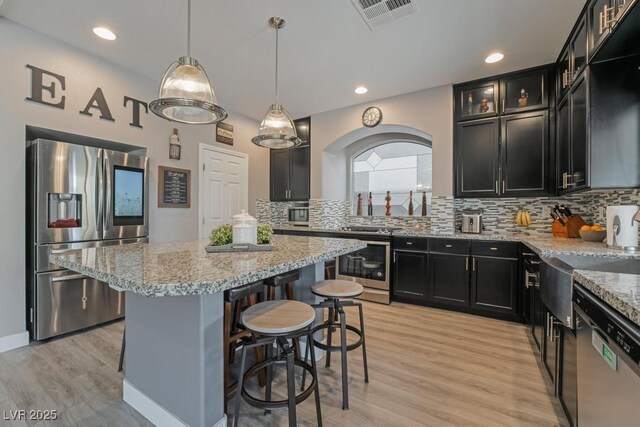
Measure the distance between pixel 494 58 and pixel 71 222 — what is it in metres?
A: 4.34

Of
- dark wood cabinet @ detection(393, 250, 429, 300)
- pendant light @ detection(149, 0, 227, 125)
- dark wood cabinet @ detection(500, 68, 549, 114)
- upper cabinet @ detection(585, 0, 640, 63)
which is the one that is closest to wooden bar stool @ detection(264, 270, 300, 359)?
pendant light @ detection(149, 0, 227, 125)

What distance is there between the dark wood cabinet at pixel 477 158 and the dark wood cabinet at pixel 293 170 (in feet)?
7.37

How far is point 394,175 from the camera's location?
4.66m

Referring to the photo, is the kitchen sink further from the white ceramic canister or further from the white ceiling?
the white ceramic canister

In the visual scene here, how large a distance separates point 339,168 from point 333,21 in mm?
2739

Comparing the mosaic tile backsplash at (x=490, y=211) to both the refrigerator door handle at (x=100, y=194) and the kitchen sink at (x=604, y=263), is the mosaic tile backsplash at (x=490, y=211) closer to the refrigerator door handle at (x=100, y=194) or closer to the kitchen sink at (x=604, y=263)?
the kitchen sink at (x=604, y=263)

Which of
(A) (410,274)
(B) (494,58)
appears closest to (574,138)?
(B) (494,58)

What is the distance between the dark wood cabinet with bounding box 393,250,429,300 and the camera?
349 centimetres

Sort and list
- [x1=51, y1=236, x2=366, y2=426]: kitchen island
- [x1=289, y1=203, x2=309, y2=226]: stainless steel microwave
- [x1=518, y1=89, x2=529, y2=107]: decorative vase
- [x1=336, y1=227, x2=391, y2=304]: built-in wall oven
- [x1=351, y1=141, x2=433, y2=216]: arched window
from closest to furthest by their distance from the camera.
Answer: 1. [x1=51, y1=236, x2=366, y2=426]: kitchen island
2. [x1=518, y1=89, x2=529, y2=107]: decorative vase
3. [x1=336, y1=227, x2=391, y2=304]: built-in wall oven
4. [x1=351, y1=141, x2=433, y2=216]: arched window
5. [x1=289, y1=203, x2=309, y2=226]: stainless steel microwave

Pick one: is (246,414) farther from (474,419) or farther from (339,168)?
→ (339,168)

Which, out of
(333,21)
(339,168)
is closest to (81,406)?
(333,21)

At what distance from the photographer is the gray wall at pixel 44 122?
240 centimetres

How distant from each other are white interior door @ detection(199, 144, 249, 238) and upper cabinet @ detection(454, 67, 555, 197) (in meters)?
3.15

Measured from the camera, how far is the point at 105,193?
113 inches
